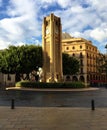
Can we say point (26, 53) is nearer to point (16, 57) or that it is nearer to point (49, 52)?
point (16, 57)

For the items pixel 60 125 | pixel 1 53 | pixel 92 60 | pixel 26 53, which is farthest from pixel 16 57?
pixel 92 60

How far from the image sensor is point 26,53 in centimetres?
5338

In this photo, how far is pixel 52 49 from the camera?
47.0 metres

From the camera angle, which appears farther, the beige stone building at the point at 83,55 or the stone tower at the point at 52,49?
the beige stone building at the point at 83,55

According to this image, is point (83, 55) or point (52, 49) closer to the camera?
point (52, 49)

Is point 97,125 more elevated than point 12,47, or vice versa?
point 12,47

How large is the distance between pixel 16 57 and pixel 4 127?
142 ft

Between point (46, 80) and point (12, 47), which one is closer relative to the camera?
point (46, 80)

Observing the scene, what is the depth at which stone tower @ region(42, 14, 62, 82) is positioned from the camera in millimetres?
46625

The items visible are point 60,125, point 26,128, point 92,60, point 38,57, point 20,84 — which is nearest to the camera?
point 26,128

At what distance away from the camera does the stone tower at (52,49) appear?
4662cm

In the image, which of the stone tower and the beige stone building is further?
the beige stone building

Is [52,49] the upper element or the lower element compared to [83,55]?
lower

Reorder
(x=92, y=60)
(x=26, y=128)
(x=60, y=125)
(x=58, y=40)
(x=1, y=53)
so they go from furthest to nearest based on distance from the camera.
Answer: (x=92, y=60)
(x=1, y=53)
(x=58, y=40)
(x=60, y=125)
(x=26, y=128)
